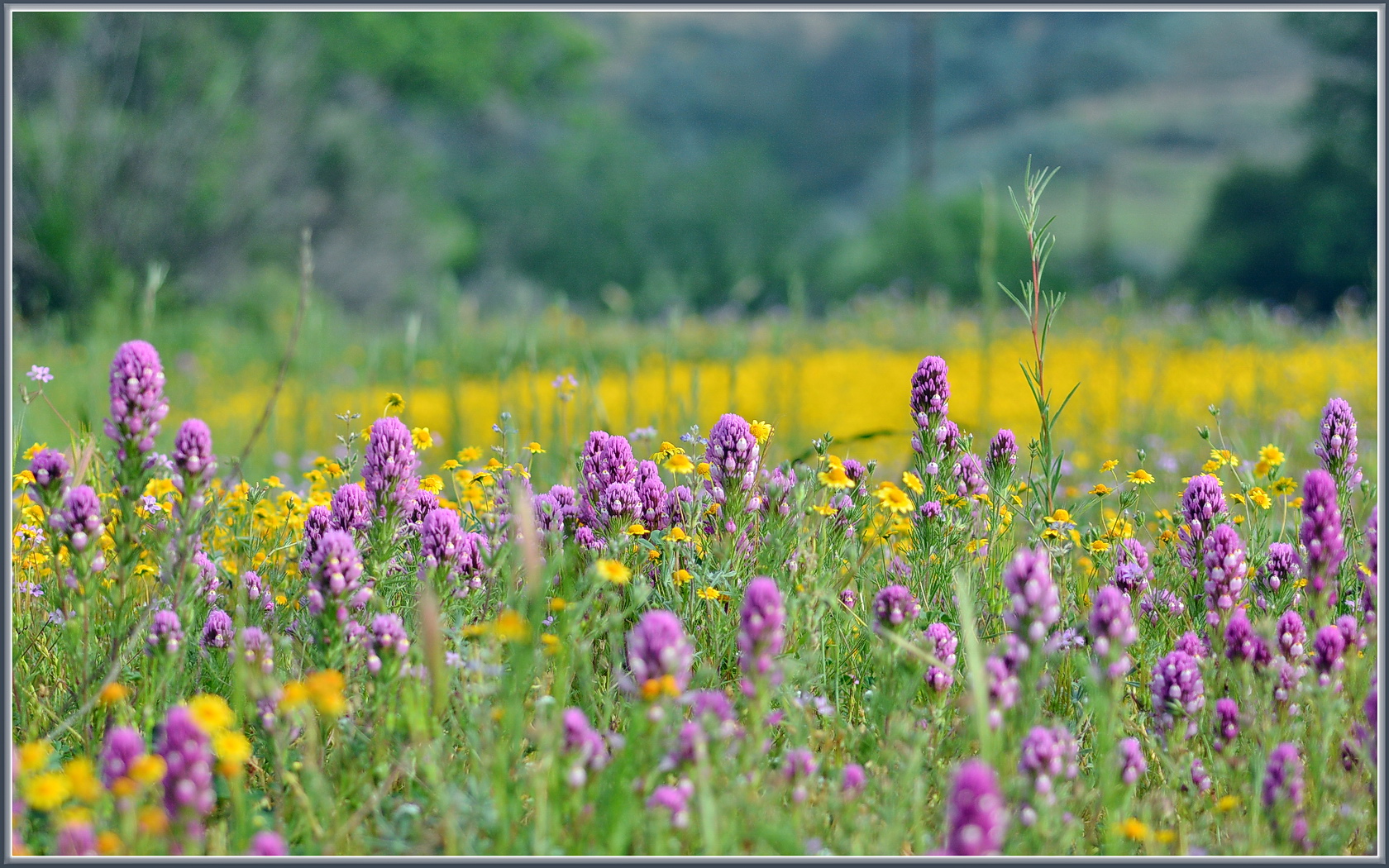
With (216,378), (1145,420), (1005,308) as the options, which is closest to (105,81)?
(216,378)

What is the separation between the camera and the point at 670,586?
2537 millimetres

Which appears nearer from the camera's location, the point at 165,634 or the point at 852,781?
the point at 852,781

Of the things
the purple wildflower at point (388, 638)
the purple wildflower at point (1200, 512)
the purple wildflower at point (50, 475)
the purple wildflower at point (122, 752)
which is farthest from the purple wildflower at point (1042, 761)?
the purple wildflower at point (50, 475)

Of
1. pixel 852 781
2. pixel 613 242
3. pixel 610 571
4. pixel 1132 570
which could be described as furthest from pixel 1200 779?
pixel 613 242

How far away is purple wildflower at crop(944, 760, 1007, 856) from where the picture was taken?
1428 millimetres

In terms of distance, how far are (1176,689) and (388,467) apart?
1708 mm

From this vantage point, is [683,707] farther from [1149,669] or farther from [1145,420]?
[1145,420]

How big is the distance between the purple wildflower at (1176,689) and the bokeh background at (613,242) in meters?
1.62

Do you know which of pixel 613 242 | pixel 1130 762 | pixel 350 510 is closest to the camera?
pixel 1130 762

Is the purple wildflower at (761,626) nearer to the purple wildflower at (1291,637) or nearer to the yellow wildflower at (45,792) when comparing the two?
the yellow wildflower at (45,792)

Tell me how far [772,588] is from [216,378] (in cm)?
973

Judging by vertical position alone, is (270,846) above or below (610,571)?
below

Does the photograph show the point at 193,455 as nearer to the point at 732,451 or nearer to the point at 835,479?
the point at 732,451

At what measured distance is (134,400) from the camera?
2.07 m
